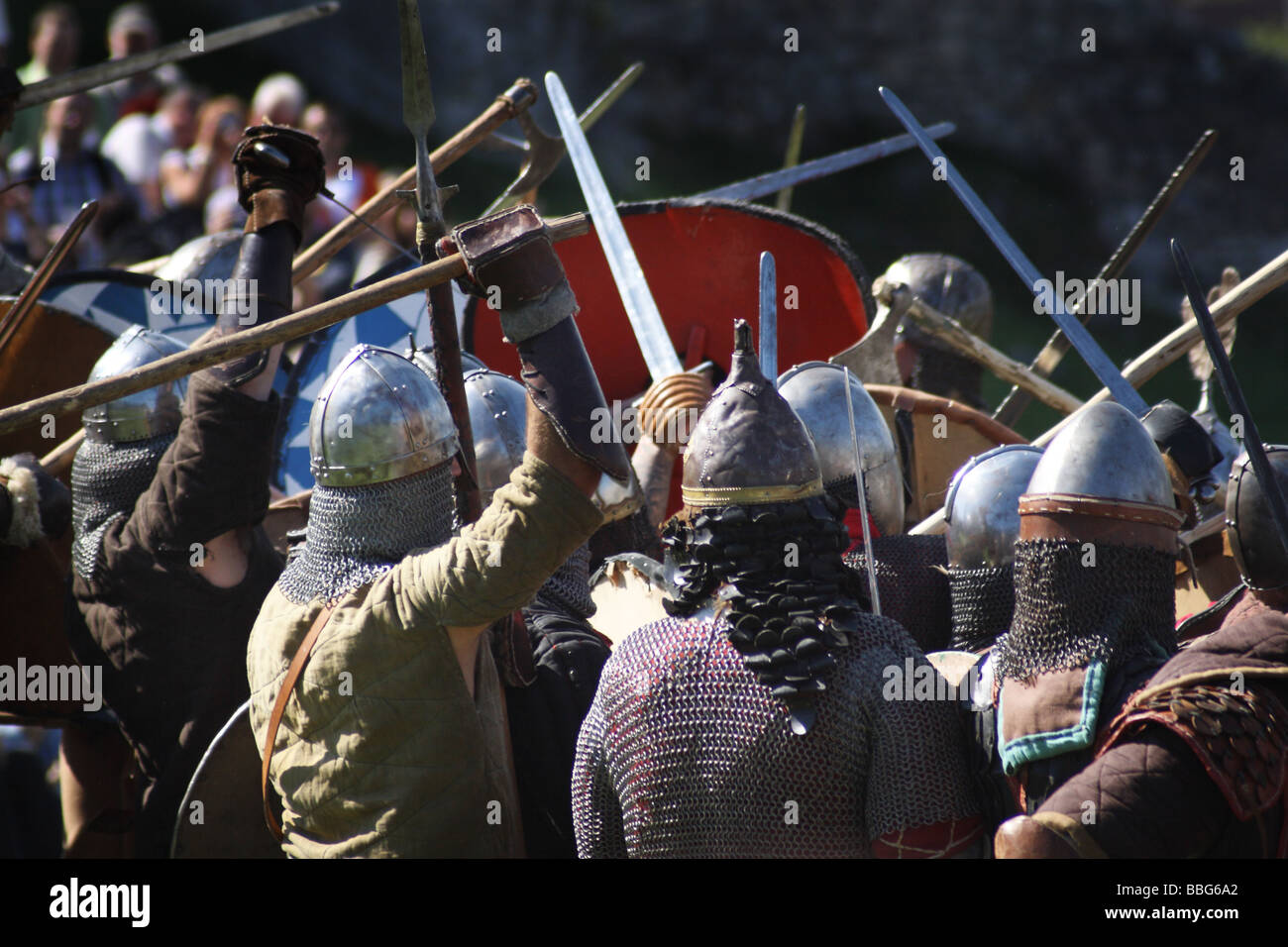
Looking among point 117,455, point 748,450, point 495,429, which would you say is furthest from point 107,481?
point 748,450

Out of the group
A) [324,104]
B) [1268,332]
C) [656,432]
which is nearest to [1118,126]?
[1268,332]

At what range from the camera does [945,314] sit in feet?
20.3

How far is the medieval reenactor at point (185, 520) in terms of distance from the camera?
3379 millimetres

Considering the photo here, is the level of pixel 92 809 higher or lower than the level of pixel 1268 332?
lower

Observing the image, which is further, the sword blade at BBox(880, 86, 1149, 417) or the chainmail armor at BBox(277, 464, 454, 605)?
the sword blade at BBox(880, 86, 1149, 417)

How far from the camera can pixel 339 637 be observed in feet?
9.76

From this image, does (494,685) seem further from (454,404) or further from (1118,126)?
(1118,126)

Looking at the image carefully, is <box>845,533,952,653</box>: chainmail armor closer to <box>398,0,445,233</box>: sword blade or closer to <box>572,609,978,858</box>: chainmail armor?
<box>572,609,978,858</box>: chainmail armor

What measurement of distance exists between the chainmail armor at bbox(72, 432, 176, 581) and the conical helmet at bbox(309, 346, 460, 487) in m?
1.15

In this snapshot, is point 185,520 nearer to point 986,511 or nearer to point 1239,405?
point 986,511

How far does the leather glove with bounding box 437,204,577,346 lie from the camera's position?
8.57 ft

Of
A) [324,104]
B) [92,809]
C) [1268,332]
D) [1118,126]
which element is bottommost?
[92,809]

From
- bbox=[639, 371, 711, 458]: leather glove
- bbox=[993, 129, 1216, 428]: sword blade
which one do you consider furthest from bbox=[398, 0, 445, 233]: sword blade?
bbox=[993, 129, 1216, 428]: sword blade
